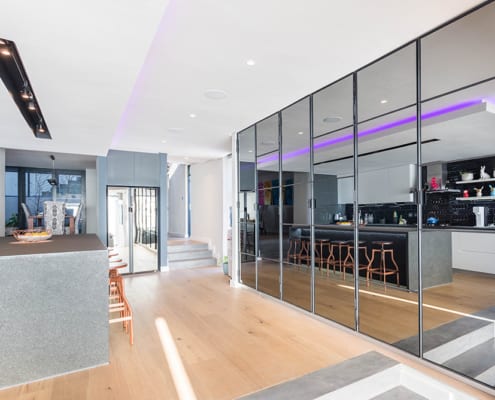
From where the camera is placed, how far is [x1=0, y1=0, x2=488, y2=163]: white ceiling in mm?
1981

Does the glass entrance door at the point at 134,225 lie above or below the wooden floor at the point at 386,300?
above

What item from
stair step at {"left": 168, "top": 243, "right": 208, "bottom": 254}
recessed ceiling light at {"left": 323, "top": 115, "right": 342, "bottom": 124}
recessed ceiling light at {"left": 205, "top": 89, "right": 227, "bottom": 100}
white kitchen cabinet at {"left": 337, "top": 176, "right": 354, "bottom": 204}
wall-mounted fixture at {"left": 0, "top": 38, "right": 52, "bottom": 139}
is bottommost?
stair step at {"left": 168, "top": 243, "right": 208, "bottom": 254}

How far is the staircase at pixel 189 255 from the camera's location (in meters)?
7.68

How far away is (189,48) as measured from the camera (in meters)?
2.73

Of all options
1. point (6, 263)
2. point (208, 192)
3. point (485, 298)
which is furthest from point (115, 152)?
point (485, 298)

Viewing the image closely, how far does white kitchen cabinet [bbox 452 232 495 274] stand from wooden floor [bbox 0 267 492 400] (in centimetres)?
402

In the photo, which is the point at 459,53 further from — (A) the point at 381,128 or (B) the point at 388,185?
(B) the point at 388,185

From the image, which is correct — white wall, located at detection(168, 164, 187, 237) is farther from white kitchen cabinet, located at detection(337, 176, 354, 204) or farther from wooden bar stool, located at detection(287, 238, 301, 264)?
white kitchen cabinet, located at detection(337, 176, 354, 204)

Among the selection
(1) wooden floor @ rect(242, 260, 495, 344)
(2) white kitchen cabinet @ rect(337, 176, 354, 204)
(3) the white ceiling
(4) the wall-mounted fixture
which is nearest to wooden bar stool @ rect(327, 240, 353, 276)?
(1) wooden floor @ rect(242, 260, 495, 344)

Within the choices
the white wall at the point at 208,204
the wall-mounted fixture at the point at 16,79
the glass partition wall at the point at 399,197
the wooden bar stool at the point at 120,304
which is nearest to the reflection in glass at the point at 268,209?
the glass partition wall at the point at 399,197

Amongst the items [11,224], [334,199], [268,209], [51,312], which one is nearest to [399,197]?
[334,199]

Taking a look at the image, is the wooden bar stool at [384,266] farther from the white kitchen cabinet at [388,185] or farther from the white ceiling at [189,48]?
the white ceiling at [189,48]

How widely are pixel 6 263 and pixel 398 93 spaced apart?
4514 mm

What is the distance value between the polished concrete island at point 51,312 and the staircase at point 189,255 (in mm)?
4709
